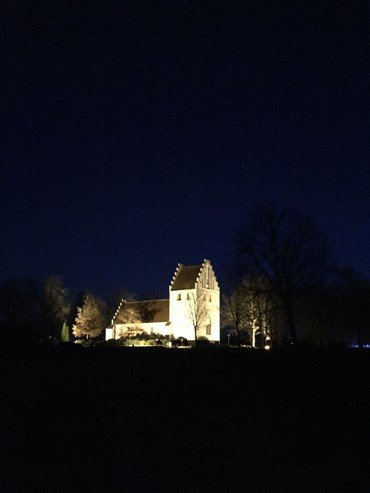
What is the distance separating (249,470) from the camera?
11.5 metres

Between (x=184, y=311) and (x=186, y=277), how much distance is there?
19.5 feet

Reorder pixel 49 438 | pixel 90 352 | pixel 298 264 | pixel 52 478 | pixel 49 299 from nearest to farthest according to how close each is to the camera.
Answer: pixel 52 478 → pixel 49 438 → pixel 90 352 → pixel 298 264 → pixel 49 299

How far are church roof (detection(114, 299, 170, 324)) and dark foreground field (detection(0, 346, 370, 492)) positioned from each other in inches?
2538

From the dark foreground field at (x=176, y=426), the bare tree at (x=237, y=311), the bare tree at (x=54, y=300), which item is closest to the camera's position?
→ the dark foreground field at (x=176, y=426)

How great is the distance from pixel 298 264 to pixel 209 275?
1906 inches

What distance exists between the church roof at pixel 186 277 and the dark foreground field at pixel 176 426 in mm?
62048

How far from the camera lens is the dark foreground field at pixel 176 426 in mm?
10969

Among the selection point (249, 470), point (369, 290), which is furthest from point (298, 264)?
point (249, 470)

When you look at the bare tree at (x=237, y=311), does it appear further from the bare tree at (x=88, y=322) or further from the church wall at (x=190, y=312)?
the bare tree at (x=88, y=322)

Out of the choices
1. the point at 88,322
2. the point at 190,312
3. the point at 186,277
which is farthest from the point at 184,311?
the point at 88,322

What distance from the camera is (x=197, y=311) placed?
8075cm

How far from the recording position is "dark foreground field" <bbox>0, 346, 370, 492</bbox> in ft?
36.0

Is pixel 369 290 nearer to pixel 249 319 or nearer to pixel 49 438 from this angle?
pixel 249 319

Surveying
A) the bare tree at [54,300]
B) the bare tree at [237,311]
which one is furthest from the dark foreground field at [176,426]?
the bare tree at [54,300]
